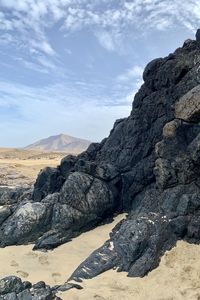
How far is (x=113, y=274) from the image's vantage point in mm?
19453

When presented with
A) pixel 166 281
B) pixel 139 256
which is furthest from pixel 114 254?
pixel 166 281

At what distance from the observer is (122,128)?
31250 millimetres

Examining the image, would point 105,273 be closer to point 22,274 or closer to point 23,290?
point 23,290

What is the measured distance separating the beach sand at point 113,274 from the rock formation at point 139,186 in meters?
0.62

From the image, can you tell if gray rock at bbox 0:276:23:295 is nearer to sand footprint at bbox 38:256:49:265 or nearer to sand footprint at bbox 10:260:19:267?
sand footprint at bbox 38:256:49:265

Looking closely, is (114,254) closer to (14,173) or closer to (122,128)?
(122,128)

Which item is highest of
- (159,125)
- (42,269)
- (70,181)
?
(159,125)

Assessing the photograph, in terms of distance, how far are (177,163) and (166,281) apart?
7368 mm

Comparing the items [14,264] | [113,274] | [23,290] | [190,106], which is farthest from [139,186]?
[23,290]

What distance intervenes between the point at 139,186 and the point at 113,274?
26.8 feet

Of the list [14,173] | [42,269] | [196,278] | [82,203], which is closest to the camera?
[196,278]

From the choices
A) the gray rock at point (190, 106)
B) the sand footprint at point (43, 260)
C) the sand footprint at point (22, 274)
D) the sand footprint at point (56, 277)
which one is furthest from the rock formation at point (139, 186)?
the sand footprint at point (22, 274)

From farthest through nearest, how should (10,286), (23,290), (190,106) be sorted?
(190,106), (10,286), (23,290)

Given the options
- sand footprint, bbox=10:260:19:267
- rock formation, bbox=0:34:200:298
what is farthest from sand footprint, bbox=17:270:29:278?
rock formation, bbox=0:34:200:298
